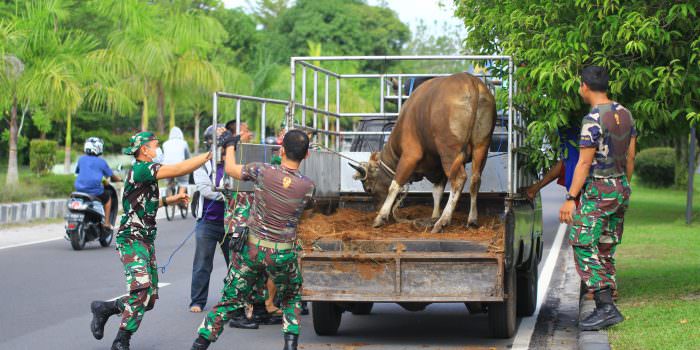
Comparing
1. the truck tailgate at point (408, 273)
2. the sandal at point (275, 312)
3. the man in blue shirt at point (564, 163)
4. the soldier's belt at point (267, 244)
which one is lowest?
the sandal at point (275, 312)

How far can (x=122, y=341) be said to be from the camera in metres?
8.69

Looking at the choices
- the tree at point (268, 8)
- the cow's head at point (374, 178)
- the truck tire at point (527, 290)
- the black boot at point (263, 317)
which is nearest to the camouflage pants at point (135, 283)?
the black boot at point (263, 317)

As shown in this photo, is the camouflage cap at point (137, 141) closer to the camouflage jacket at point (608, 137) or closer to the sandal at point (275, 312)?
the sandal at point (275, 312)

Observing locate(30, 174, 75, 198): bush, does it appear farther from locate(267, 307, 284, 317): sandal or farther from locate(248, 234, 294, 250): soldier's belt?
locate(248, 234, 294, 250): soldier's belt

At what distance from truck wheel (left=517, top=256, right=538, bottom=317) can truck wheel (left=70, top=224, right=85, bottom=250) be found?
855 centimetres

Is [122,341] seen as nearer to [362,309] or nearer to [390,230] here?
[390,230]

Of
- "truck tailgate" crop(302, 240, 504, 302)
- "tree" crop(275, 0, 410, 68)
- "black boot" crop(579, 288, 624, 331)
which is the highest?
"tree" crop(275, 0, 410, 68)

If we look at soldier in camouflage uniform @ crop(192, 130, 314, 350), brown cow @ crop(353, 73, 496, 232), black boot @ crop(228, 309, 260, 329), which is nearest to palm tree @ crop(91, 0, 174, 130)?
black boot @ crop(228, 309, 260, 329)

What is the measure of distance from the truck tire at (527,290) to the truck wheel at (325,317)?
6.42 feet

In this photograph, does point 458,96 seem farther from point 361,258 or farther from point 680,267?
point 680,267

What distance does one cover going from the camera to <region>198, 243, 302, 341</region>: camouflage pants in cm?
767

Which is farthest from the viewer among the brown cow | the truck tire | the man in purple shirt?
the man in purple shirt

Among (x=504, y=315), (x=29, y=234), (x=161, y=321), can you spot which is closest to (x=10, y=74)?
(x=29, y=234)

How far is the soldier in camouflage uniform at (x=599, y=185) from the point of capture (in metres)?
9.02
